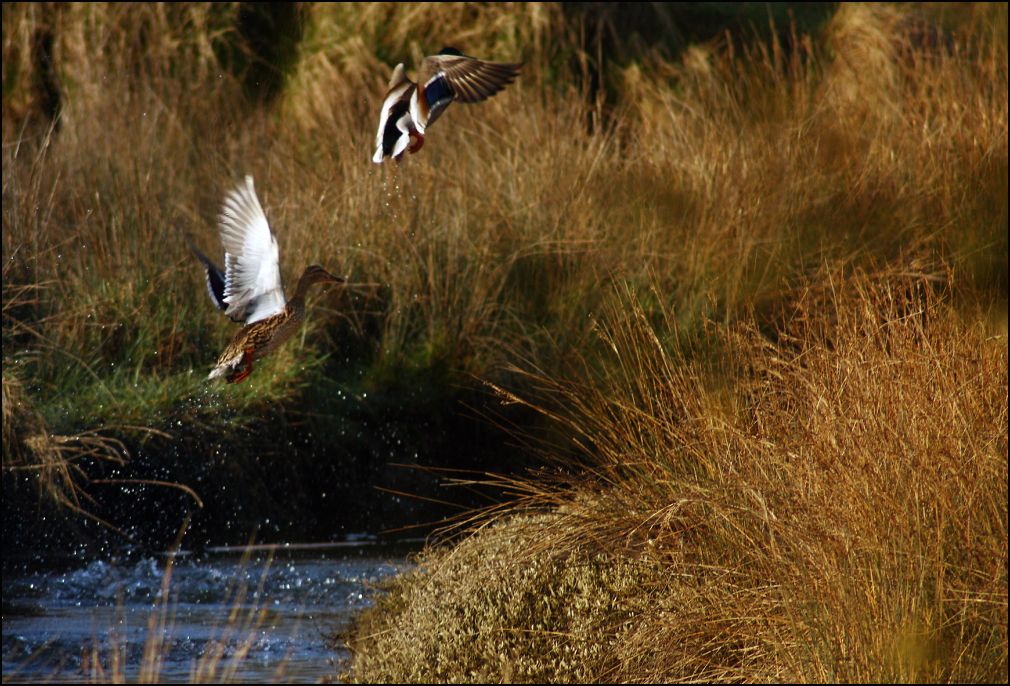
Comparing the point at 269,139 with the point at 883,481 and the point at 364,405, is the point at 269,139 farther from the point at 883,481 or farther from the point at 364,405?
the point at 883,481

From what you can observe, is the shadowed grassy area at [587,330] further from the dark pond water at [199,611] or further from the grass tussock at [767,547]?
the dark pond water at [199,611]

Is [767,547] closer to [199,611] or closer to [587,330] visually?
[199,611]

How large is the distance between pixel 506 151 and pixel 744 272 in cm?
199

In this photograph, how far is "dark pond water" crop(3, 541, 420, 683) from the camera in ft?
17.1

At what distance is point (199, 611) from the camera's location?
6.01 metres

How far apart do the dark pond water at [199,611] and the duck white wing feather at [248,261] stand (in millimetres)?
1029

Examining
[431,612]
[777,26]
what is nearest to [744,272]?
[431,612]

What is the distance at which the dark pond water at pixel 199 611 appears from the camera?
205 inches

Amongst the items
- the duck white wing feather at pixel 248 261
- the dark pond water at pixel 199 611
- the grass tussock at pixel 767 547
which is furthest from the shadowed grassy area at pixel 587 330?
the duck white wing feather at pixel 248 261

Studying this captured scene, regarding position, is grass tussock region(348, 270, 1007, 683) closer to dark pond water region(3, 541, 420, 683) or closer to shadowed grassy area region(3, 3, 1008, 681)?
shadowed grassy area region(3, 3, 1008, 681)

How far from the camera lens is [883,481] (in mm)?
3689

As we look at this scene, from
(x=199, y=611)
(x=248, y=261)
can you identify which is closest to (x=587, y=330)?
(x=199, y=611)

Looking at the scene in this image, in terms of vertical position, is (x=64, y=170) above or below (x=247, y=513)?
above

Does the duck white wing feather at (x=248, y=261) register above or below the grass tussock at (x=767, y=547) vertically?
above
